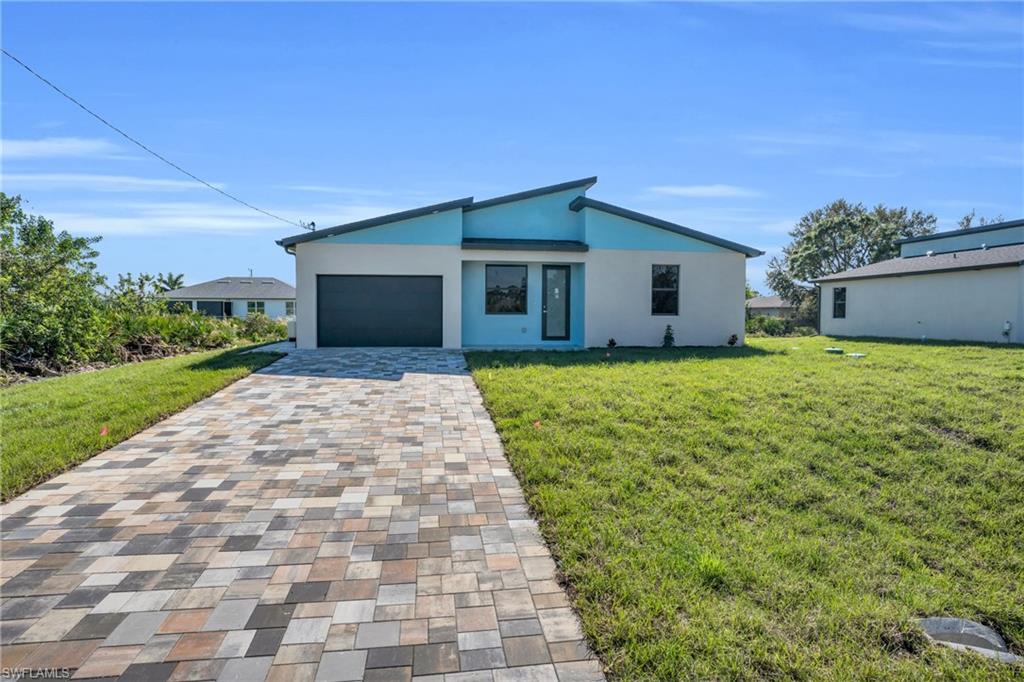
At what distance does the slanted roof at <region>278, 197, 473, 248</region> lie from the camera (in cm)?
1227

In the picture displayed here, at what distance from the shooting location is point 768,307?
181 ft

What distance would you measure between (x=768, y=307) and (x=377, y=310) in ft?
172

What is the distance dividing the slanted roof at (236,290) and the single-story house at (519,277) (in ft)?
109

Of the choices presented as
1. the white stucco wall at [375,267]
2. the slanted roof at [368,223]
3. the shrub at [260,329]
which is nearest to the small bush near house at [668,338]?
the white stucco wall at [375,267]

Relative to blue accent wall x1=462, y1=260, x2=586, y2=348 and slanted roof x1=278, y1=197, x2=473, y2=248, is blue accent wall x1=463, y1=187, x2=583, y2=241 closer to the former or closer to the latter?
blue accent wall x1=462, y1=260, x2=586, y2=348

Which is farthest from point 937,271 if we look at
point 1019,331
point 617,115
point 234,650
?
point 234,650

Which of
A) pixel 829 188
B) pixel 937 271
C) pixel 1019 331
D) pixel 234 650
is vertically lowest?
pixel 234 650

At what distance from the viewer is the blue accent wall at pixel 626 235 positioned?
44.9 feet

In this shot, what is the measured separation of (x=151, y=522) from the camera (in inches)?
133

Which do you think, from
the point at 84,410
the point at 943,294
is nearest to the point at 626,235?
the point at 84,410

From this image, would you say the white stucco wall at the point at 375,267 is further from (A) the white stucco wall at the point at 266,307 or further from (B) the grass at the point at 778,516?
(A) the white stucco wall at the point at 266,307

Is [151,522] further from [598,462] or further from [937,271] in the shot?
[937,271]

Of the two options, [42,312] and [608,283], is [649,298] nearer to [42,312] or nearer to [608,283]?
[608,283]

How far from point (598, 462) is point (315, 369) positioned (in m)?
6.68
